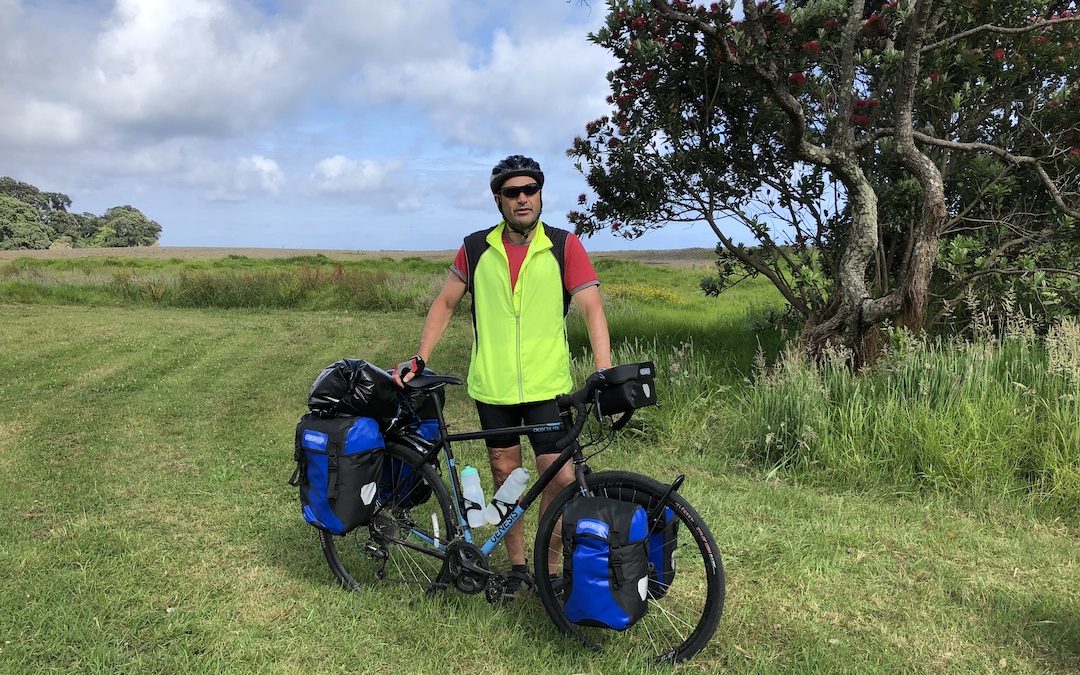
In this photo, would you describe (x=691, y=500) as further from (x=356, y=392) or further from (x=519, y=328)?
(x=356, y=392)

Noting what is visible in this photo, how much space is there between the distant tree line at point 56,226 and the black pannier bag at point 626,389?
6928 cm

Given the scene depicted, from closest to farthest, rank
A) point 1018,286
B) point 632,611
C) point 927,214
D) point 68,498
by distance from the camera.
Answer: point 632,611, point 68,498, point 927,214, point 1018,286

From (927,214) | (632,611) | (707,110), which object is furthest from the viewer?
(707,110)

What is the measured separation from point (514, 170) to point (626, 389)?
1.12m

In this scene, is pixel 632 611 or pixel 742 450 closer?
pixel 632 611

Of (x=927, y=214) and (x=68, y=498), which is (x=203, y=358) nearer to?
(x=68, y=498)

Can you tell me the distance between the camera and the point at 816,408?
5.64 m

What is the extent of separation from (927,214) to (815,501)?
3532mm

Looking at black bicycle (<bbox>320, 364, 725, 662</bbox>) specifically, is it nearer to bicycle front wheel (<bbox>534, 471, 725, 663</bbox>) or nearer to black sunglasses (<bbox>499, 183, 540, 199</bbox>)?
bicycle front wheel (<bbox>534, 471, 725, 663</bbox>)

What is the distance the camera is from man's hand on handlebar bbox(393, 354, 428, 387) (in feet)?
11.2

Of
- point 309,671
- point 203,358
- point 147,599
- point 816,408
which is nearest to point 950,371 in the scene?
point 816,408

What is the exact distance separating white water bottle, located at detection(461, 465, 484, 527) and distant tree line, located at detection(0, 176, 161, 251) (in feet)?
225

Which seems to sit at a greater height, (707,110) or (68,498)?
(707,110)

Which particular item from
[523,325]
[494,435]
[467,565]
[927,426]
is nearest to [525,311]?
[523,325]
